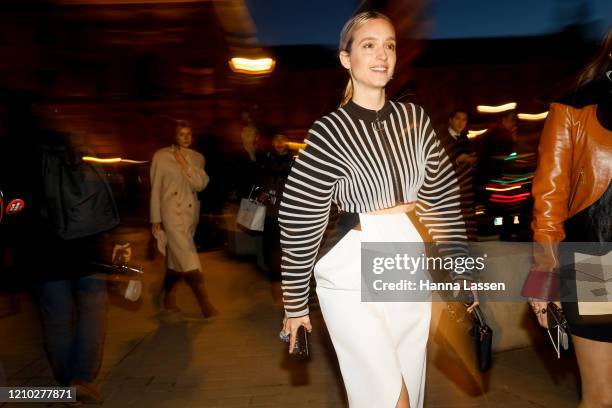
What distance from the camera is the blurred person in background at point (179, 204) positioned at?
5781 mm

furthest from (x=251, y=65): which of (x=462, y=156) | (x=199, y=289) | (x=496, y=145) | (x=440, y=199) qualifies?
(x=440, y=199)

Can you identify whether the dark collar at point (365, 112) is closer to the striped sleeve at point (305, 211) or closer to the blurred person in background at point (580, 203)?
the striped sleeve at point (305, 211)

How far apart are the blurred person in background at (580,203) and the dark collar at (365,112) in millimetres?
665

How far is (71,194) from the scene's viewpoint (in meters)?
3.71

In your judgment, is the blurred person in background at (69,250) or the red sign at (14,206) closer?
the red sign at (14,206)

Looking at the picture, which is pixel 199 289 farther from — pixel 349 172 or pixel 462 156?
pixel 349 172

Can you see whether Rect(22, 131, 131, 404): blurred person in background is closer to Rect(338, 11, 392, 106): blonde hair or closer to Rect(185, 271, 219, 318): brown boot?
Rect(185, 271, 219, 318): brown boot

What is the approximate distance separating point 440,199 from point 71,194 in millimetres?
2440

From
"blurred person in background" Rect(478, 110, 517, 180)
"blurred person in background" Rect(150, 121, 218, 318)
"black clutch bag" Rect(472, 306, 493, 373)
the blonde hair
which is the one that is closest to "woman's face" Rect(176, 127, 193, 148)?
"blurred person in background" Rect(150, 121, 218, 318)

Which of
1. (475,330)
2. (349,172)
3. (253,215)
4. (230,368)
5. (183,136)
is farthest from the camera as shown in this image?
(253,215)

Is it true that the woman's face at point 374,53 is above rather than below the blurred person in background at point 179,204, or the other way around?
above

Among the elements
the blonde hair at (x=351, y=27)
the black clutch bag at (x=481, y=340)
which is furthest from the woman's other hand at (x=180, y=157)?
the black clutch bag at (x=481, y=340)

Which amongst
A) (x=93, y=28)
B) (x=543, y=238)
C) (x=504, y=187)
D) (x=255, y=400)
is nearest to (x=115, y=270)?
(x=255, y=400)

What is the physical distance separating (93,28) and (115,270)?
20.0ft
